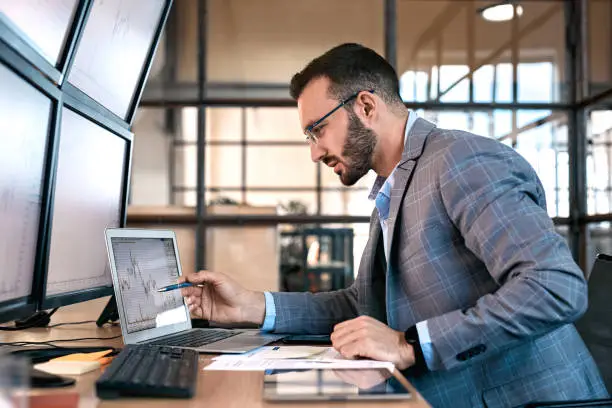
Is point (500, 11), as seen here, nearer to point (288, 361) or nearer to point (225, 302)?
point (225, 302)

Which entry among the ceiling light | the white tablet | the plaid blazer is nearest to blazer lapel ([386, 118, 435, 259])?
the plaid blazer

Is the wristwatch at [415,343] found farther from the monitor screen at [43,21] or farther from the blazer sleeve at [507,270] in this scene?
the monitor screen at [43,21]

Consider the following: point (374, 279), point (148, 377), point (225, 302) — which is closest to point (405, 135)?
point (374, 279)

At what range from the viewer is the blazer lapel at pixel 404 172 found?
4.84ft

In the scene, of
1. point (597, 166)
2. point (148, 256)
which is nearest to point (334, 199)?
point (597, 166)

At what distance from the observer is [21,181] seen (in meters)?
1.17

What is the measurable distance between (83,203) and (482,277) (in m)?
0.92

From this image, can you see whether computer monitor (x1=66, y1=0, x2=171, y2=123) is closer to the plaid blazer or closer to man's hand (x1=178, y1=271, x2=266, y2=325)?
man's hand (x1=178, y1=271, x2=266, y2=325)

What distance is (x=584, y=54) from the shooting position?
3896 mm

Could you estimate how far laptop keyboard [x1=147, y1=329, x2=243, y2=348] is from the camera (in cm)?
137

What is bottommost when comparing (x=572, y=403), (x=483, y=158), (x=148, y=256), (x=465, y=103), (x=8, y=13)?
(x=572, y=403)

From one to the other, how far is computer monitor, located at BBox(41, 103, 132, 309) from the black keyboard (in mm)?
364

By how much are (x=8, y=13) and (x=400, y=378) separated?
0.84m

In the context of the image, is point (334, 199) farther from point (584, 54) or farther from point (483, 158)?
point (483, 158)
